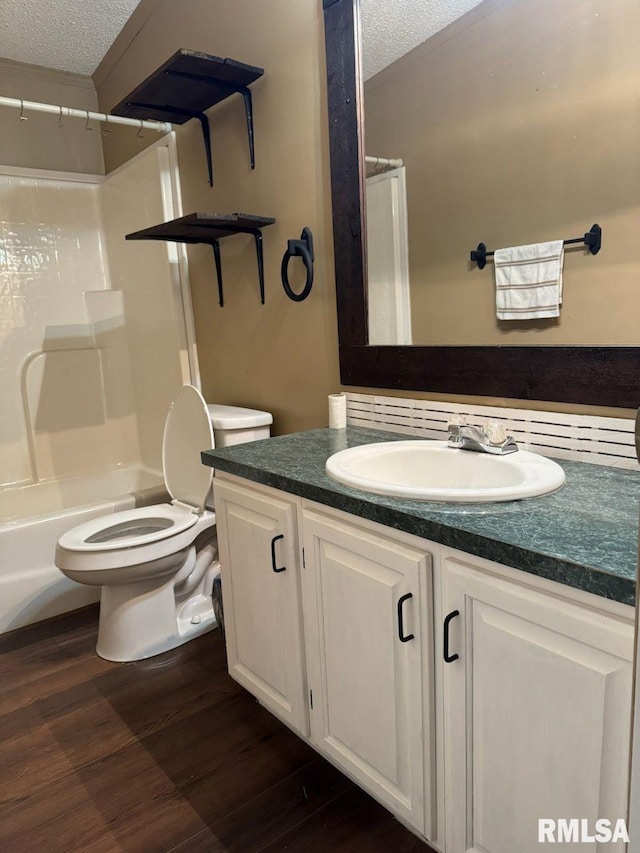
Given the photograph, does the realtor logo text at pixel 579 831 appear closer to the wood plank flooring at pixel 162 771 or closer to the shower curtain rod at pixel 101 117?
the wood plank flooring at pixel 162 771

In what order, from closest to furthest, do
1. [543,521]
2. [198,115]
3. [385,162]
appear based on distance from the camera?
1. [543,521]
2. [385,162]
3. [198,115]

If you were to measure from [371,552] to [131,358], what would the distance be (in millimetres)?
2362

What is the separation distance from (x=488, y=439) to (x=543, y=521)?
44 centimetres

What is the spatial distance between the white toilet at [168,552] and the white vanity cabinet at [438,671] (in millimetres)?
546

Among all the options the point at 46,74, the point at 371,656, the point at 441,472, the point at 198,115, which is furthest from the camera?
the point at 46,74

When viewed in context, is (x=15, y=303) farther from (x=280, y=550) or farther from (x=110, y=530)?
(x=280, y=550)

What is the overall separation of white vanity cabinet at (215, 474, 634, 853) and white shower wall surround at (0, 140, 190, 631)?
147 cm

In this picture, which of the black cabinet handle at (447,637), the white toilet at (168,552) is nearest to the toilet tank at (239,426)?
the white toilet at (168,552)

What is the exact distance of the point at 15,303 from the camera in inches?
126

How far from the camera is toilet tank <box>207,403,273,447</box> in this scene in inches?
85.1

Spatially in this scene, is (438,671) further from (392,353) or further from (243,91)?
(243,91)

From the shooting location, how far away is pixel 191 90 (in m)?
Result: 2.17

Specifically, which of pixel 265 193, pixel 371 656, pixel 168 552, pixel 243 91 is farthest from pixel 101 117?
pixel 371 656

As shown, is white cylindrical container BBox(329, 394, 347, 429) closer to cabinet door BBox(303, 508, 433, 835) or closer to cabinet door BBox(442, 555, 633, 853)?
cabinet door BBox(303, 508, 433, 835)
